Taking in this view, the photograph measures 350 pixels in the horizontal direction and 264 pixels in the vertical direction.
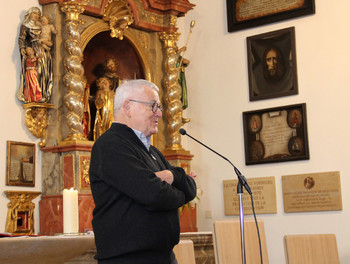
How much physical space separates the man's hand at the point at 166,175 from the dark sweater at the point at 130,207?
51 mm

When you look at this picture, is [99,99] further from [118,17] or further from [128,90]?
[128,90]

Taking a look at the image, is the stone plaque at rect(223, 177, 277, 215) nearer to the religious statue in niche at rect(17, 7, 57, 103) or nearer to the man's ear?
the religious statue in niche at rect(17, 7, 57, 103)

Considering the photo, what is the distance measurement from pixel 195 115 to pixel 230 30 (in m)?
1.26

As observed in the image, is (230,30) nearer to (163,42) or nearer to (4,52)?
(163,42)

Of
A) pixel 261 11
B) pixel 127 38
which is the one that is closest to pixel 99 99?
pixel 127 38

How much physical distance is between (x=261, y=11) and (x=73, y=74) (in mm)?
2829

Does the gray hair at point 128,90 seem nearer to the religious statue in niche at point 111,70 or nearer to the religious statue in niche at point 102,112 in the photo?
the religious statue in niche at point 102,112

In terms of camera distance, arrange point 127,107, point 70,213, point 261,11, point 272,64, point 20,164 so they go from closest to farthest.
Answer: point 127,107
point 70,213
point 20,164
point 272,64
point 261,11

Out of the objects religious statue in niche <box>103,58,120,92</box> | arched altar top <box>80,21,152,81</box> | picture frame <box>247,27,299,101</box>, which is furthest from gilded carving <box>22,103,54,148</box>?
picture frame <box>247,27,299,101</box>

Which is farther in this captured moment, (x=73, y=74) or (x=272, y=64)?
(x=272, y=64)

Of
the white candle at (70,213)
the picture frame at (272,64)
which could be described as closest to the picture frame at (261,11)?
the picture frame at (272,64)

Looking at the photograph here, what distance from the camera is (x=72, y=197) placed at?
476 cm

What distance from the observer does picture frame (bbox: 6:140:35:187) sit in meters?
6.66

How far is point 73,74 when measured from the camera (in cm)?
703
